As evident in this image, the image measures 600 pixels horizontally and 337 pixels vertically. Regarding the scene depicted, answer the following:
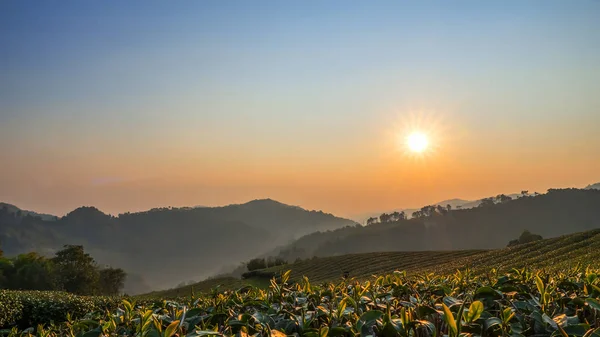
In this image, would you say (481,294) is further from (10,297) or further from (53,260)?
(53,260)

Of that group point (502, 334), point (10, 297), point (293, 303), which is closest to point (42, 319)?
point (10, 297)

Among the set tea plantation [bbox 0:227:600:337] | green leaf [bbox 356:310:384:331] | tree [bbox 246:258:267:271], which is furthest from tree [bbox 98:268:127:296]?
green leaf [bbox 356:310:384:331]

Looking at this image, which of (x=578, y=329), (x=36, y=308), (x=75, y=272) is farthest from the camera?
(x=75, y=272)

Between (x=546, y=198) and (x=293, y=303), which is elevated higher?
(x=546, y=198)

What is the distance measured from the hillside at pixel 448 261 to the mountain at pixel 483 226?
121 meters

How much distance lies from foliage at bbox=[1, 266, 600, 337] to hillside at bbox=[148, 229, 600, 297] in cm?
1800

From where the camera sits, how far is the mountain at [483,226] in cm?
17062

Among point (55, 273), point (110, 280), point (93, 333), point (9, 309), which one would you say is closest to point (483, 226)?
point (110, 280)

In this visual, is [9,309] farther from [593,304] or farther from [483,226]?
[483,226]

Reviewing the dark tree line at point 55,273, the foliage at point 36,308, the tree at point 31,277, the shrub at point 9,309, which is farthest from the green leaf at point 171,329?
the tree at point 31,277

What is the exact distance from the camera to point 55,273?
217ft

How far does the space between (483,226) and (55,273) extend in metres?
158

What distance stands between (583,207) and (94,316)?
8310 inches

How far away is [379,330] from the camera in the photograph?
1946mm
